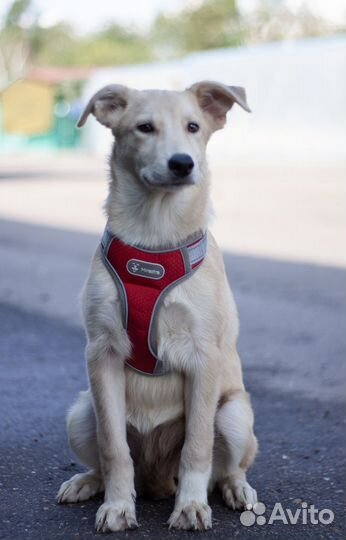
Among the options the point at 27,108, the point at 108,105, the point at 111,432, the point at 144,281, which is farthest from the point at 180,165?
the point at 27,108

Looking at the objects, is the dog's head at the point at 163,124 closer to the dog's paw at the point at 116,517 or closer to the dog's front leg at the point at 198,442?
the dog's front leg at the point at 198,442

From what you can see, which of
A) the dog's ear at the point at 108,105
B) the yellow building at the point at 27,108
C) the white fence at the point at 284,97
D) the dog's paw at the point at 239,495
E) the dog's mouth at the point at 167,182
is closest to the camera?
the dog's mouth at the point at 167,182

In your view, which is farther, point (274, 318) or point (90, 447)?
point (274, 318)

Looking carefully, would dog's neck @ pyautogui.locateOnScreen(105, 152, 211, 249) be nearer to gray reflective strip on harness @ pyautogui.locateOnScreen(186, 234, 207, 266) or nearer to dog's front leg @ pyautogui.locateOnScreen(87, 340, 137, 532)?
gray reflective strip on harness @ pyautogui.locateOnScreen(186, 234, 207, 266)

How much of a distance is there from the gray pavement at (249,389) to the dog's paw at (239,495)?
49 millimetres

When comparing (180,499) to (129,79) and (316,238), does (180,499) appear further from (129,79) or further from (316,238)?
(129,79)

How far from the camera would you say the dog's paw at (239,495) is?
12.9ft

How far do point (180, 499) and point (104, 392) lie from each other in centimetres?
51

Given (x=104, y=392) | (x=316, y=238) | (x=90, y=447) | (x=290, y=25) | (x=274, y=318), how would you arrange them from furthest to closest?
(x=290, y=25)
(x=316, y=238)
(x=274, y=318)
(x=90, y=447)
(x=104, y=392)

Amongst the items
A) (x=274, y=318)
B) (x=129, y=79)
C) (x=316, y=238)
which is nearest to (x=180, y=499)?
(x=274, y=318)

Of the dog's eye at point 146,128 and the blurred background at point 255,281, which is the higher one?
the dog's eye at point 146,128

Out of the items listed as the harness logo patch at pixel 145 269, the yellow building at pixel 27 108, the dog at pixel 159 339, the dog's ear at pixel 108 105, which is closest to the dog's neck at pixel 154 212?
the dog at pixel 159 339

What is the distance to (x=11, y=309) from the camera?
8.76 m

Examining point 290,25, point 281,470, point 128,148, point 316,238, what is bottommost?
point 290,25
